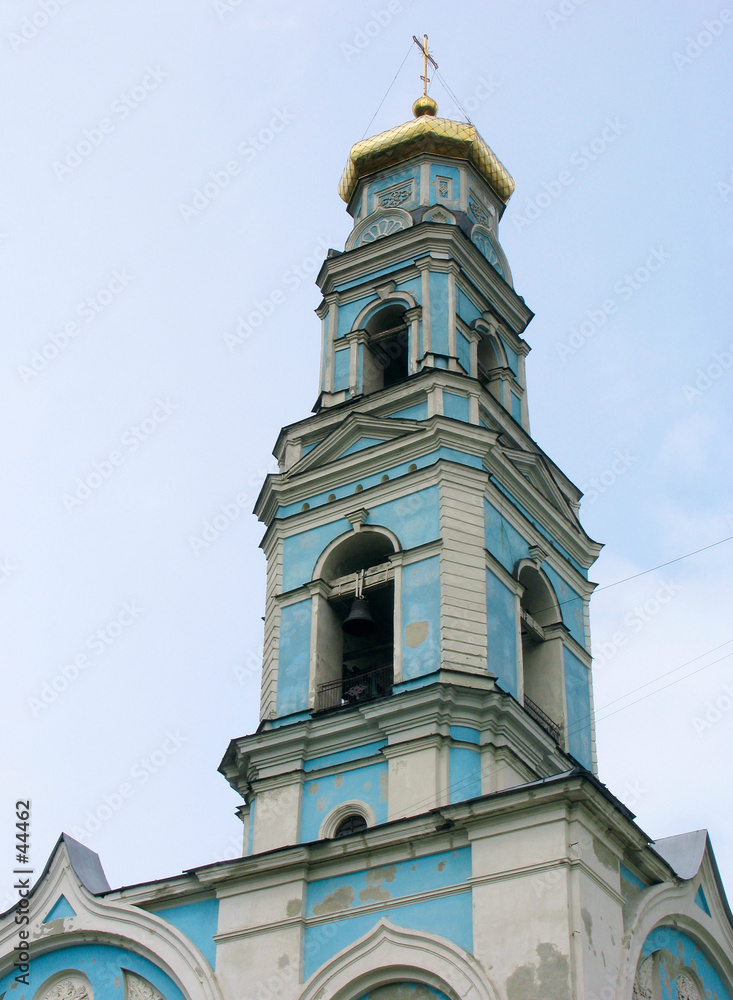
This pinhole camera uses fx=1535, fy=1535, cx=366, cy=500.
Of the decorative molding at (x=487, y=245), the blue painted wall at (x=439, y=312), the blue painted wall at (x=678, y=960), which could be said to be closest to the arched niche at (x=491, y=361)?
the blue painted wall at (x=439, y=312)

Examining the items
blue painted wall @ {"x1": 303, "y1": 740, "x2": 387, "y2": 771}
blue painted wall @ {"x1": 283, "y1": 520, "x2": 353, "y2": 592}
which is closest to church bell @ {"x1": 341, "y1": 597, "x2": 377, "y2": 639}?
blue painted wall @ {"x1": 283, "y1": 520, "x2": 353, "y2": 592}

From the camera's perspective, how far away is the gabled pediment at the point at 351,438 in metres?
21.1

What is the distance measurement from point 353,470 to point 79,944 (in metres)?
7.35

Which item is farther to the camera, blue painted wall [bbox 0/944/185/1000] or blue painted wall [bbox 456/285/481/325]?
blue painted wall [bbox 456/285/481/325]

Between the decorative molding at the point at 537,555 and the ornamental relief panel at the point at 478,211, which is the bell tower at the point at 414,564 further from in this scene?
the ornamental relief panel at the point at 478,211

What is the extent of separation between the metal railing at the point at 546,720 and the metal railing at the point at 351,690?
182cm

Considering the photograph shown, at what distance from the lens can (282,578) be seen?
67.9ft

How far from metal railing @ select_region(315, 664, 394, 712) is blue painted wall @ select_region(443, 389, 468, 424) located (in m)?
3.75

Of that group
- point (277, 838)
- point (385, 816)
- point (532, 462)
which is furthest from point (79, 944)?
point (532, 462)

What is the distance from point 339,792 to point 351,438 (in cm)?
552

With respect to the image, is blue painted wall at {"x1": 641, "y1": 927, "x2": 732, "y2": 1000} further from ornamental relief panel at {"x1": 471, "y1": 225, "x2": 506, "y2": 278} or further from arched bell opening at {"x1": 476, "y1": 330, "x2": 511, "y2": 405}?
ornamental relief panel at {"x1": 471, "y1": 225, "x2": 506, "y2": 278}

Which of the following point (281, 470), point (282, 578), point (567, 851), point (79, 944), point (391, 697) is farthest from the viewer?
point (281, 470)

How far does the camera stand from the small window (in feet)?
58.1

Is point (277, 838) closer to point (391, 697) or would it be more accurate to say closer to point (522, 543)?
point (391, 697)
